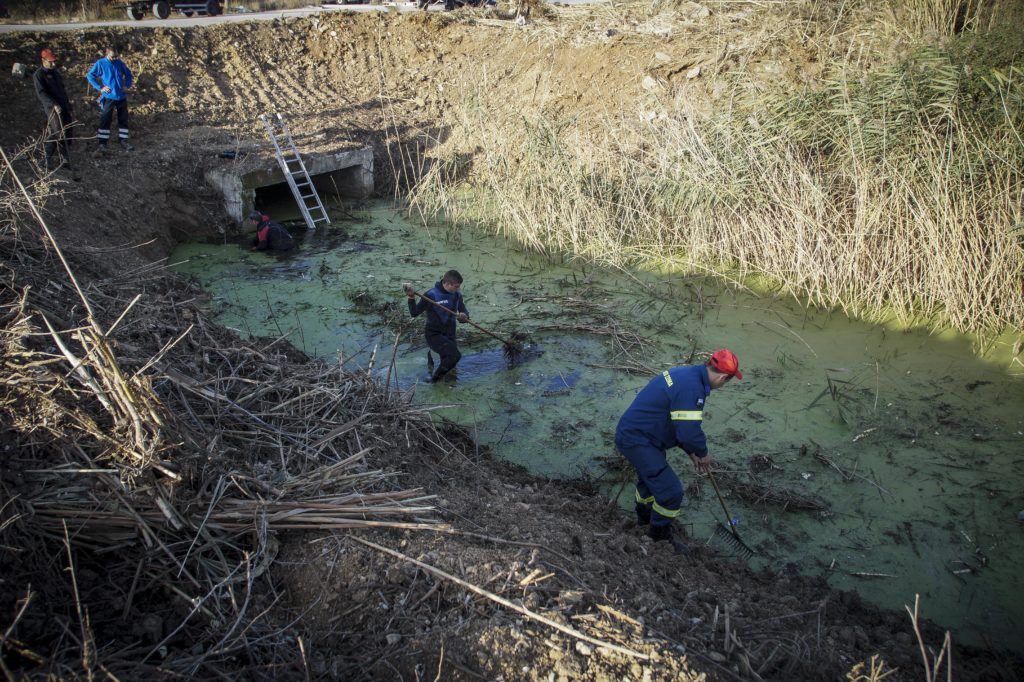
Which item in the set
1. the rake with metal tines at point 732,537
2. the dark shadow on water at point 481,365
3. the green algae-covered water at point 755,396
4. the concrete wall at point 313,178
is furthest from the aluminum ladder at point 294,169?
the rake with metal tines at point 732,537

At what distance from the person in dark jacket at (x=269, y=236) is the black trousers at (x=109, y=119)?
2.79 metres

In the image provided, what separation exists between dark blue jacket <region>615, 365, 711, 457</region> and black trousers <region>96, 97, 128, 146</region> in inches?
401

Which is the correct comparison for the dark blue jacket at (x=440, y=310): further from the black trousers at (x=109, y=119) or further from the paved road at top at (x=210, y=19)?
the paved road at top at (x=210, y=19)

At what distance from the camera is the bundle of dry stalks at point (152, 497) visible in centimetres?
291

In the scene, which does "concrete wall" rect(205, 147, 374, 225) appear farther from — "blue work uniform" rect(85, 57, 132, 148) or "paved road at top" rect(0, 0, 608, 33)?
"paved road at top" rect(0, 0, 608, 33)

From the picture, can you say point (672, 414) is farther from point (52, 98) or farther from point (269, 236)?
point (52, 98)

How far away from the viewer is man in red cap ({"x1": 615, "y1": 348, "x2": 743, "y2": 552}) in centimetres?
436

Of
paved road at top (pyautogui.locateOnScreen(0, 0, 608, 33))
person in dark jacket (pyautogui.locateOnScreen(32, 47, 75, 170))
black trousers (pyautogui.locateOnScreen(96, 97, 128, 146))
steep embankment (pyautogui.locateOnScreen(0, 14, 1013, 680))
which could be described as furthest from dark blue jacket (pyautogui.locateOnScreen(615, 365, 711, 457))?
paved road at top (pyautogui.locateOnScreen(0, 0, 608, 33))

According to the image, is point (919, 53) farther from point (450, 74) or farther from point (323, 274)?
point (450, 74)

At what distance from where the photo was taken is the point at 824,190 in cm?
830

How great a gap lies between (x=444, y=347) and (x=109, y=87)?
7.70 metres

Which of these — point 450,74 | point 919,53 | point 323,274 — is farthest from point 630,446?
point 450,74

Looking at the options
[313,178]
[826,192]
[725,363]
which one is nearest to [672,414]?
[725,363]

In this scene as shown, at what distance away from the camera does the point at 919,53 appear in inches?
321
